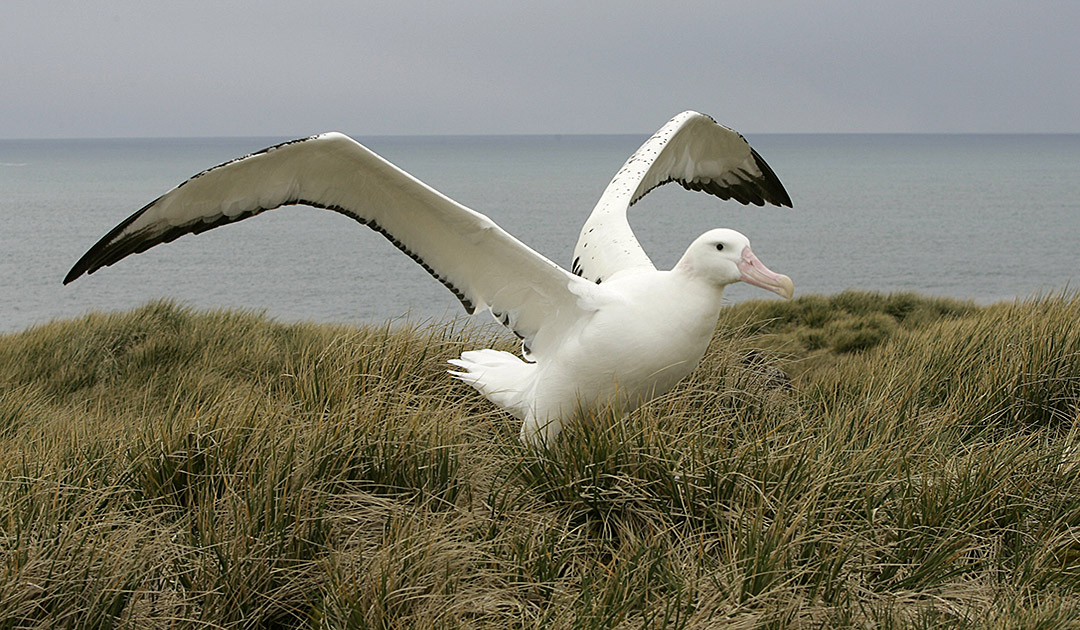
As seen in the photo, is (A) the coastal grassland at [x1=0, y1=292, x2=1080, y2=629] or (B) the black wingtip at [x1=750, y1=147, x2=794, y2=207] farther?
(B) the black wingtip at [x1=750, y1=147, x2=794, y2=207]

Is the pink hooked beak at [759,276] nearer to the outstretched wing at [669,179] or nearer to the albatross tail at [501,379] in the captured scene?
the outstretched wing at [669,179]

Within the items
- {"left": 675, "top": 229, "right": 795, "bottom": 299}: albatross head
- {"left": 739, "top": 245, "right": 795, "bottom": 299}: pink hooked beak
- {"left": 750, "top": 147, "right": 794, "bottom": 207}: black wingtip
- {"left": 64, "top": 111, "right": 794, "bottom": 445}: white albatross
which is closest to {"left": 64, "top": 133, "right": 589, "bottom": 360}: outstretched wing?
{"left": 64, "top": 111, "right": 794, "bottom": 445}: white albatross

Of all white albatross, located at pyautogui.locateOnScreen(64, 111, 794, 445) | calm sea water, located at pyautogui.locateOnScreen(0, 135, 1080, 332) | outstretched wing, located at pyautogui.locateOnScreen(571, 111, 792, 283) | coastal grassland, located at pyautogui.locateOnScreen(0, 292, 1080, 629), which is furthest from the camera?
calm sea water, located at pyautogui.locateOnScreen(0, 135, 1080, 332)

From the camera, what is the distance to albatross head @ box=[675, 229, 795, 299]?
3721 millimetres

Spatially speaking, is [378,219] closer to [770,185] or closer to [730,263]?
[730,263]

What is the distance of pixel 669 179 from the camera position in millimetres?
6285

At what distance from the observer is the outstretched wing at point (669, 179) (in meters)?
5.02

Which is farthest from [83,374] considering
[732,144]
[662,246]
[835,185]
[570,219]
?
[835,185]

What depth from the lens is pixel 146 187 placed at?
238ft

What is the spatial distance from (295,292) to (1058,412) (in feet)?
69.5

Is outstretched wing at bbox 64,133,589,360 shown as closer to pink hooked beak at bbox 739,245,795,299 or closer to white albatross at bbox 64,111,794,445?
white albatross at bbox 64,111,794,445

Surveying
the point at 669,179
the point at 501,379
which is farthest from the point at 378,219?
the point at 669,179

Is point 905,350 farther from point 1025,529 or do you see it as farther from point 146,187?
point 146,187

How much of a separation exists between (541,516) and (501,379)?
155 cm
